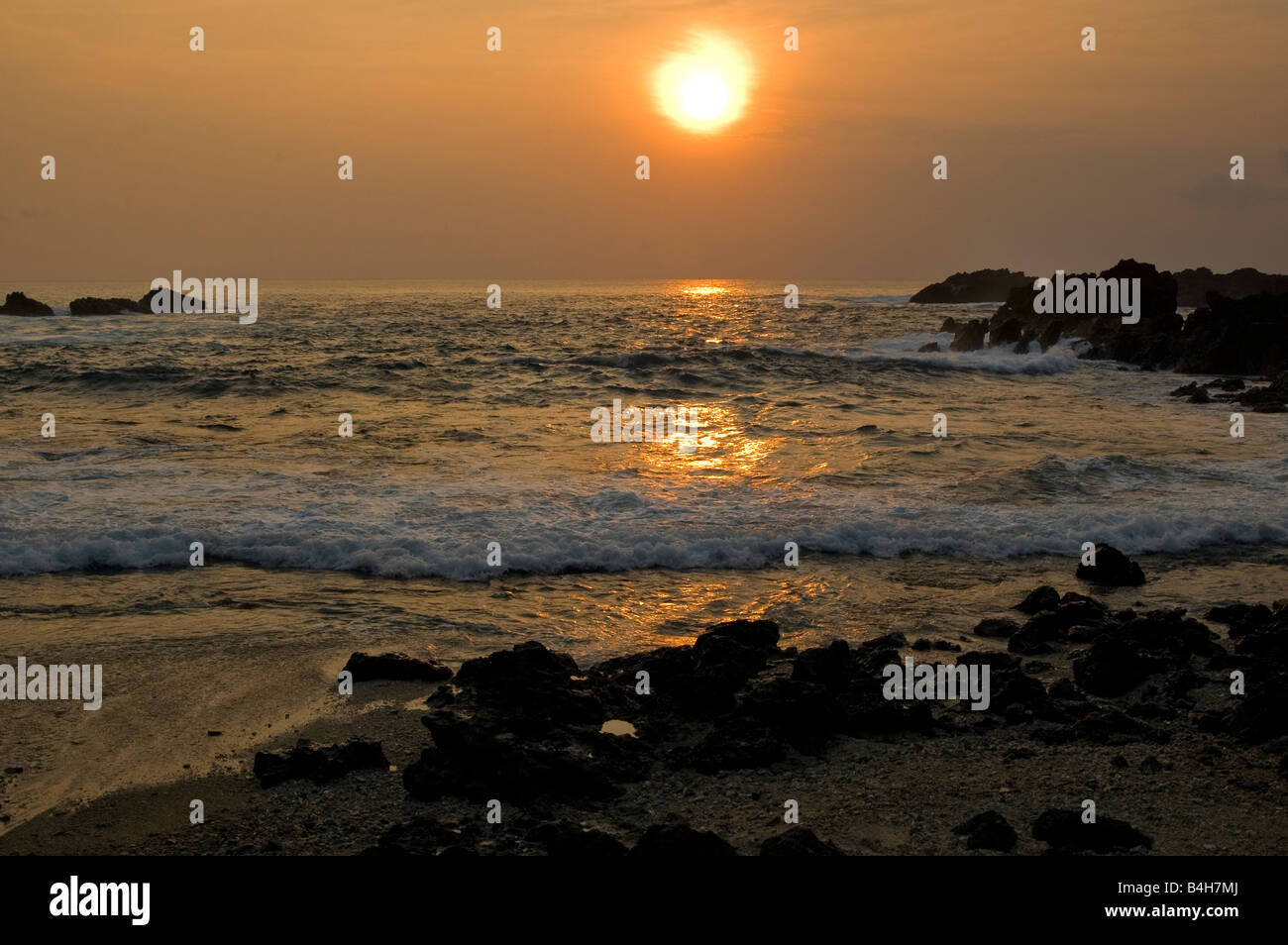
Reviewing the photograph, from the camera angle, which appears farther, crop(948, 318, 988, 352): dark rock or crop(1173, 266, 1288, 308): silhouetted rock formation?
crop(1173, 266, 1288, 308): silhouetted rock formation

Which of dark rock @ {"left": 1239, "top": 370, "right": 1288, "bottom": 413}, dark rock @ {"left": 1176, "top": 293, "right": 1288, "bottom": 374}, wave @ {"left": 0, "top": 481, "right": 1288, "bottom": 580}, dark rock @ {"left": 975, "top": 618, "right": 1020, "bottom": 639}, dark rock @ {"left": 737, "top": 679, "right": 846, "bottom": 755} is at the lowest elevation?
dark rock @ {"left": 737, "top": 679, "right": 846, "bottom": 755}

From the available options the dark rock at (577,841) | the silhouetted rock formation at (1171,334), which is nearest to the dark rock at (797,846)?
the dark rock at (577,841)

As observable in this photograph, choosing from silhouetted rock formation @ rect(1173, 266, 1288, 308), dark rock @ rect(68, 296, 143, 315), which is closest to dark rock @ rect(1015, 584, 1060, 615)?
dark rock @ rect(68, 296, 143, 315)

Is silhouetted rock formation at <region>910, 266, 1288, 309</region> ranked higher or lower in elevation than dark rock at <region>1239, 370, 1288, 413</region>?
higher

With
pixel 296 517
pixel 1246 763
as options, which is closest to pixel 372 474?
pixel 296 517

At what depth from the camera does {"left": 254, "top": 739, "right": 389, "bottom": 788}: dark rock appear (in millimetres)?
6625

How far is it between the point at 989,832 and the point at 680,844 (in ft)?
6.07

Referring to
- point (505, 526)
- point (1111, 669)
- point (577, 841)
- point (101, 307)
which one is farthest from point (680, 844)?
point (101, 307)

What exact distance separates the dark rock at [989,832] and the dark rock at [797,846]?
847 mm

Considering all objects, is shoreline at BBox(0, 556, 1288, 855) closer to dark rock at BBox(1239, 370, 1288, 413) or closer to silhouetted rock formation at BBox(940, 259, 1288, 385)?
dark rock at BBox(1239, 370, 1288, 413)

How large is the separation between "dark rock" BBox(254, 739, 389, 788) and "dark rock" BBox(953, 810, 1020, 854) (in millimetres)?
3820
